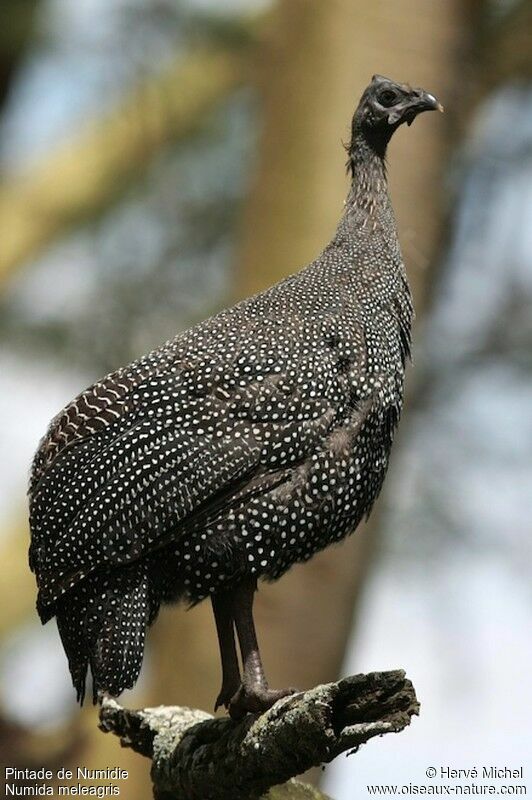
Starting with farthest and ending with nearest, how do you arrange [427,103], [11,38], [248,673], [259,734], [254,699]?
[11,38] → [427,103] → [248,673] → [254,699] → [259,734]

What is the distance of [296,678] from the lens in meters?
8.96

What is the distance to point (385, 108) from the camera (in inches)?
257

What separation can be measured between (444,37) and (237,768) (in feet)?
19.2

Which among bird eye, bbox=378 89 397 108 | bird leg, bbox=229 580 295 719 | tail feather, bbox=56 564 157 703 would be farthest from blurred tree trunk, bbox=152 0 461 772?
tail feather, bbox=56 564 157 703

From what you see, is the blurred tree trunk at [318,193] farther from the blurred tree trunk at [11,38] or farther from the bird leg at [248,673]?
the bird leg at [248,673]

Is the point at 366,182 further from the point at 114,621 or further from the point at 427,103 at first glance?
the point at 114,621

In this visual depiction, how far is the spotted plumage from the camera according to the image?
17.9 feet

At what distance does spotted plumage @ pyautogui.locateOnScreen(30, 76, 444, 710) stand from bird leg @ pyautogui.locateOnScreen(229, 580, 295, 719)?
0.18ft

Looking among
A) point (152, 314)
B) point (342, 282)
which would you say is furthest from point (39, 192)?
point (342, 282)

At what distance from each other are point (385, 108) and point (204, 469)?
201cm

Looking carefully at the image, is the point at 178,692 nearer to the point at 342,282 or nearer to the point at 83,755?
the point at 83,755

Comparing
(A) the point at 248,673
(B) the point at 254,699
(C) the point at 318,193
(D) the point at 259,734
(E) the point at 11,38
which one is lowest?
(D) the point at 259,734

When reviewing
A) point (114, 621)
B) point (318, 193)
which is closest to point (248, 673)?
point (114, 621)

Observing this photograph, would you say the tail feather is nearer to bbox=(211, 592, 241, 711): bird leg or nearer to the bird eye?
bbox=(211, 592, 241, 711): bird leg
